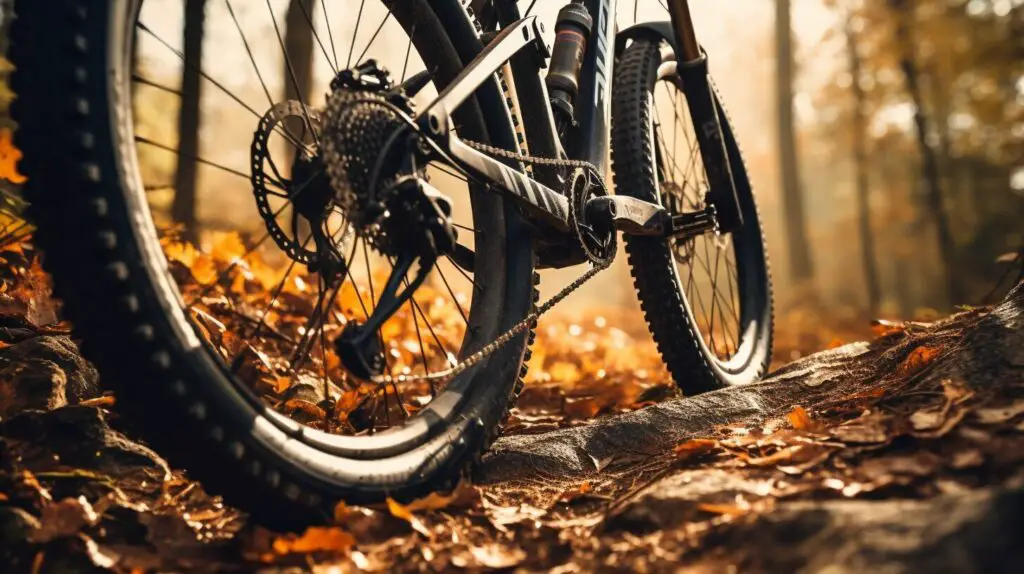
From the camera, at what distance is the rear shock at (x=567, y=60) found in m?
2.58

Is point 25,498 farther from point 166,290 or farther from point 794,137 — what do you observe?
point 794,137

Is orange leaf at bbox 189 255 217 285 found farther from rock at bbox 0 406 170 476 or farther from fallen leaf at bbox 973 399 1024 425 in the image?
fallen leaf at bbox 973 399 1024 425

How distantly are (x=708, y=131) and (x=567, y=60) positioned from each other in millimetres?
917

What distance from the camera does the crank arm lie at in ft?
8.05

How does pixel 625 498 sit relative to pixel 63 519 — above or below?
below

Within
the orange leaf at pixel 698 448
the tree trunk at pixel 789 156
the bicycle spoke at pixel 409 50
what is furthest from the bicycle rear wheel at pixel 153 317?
the tree trunk at pixel 789 156

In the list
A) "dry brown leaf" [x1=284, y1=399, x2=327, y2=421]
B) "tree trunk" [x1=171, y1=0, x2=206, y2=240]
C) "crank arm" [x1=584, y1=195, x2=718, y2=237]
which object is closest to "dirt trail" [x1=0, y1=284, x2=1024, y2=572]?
"dry brown leaf" [x1=284, y1=399, x2=327, y2=421]

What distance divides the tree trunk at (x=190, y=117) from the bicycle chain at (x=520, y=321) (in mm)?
3314

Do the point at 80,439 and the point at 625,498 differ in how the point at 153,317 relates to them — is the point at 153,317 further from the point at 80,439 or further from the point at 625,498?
the point at 625,498

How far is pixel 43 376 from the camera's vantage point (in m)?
2.00

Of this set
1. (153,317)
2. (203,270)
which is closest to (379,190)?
(153,317)

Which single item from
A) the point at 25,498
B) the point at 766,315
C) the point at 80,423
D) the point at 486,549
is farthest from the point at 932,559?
the point at 766,315

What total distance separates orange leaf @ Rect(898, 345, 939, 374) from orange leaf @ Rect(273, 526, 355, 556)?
1.75 meters

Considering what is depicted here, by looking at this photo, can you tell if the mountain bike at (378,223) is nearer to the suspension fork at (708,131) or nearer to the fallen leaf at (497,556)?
the suspension fork at (708,131)
